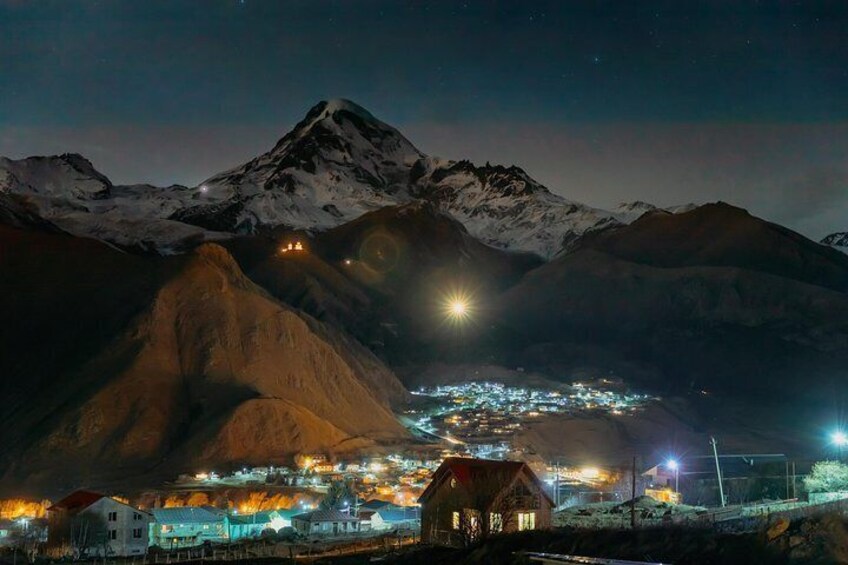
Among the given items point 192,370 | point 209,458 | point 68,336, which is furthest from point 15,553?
point 68,336

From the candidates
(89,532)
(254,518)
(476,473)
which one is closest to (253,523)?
(254,518)

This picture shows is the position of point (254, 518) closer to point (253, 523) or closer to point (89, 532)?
point (253, 523)

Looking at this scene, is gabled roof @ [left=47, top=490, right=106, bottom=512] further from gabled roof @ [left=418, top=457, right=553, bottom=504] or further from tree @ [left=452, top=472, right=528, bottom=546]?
tree @ [left=452, top=472, right=528, bottom=546]

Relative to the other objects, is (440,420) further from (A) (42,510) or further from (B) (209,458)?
(A) (42,510)

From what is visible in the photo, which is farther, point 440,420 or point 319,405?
point 440,420

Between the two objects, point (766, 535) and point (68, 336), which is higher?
point (68, 336)
